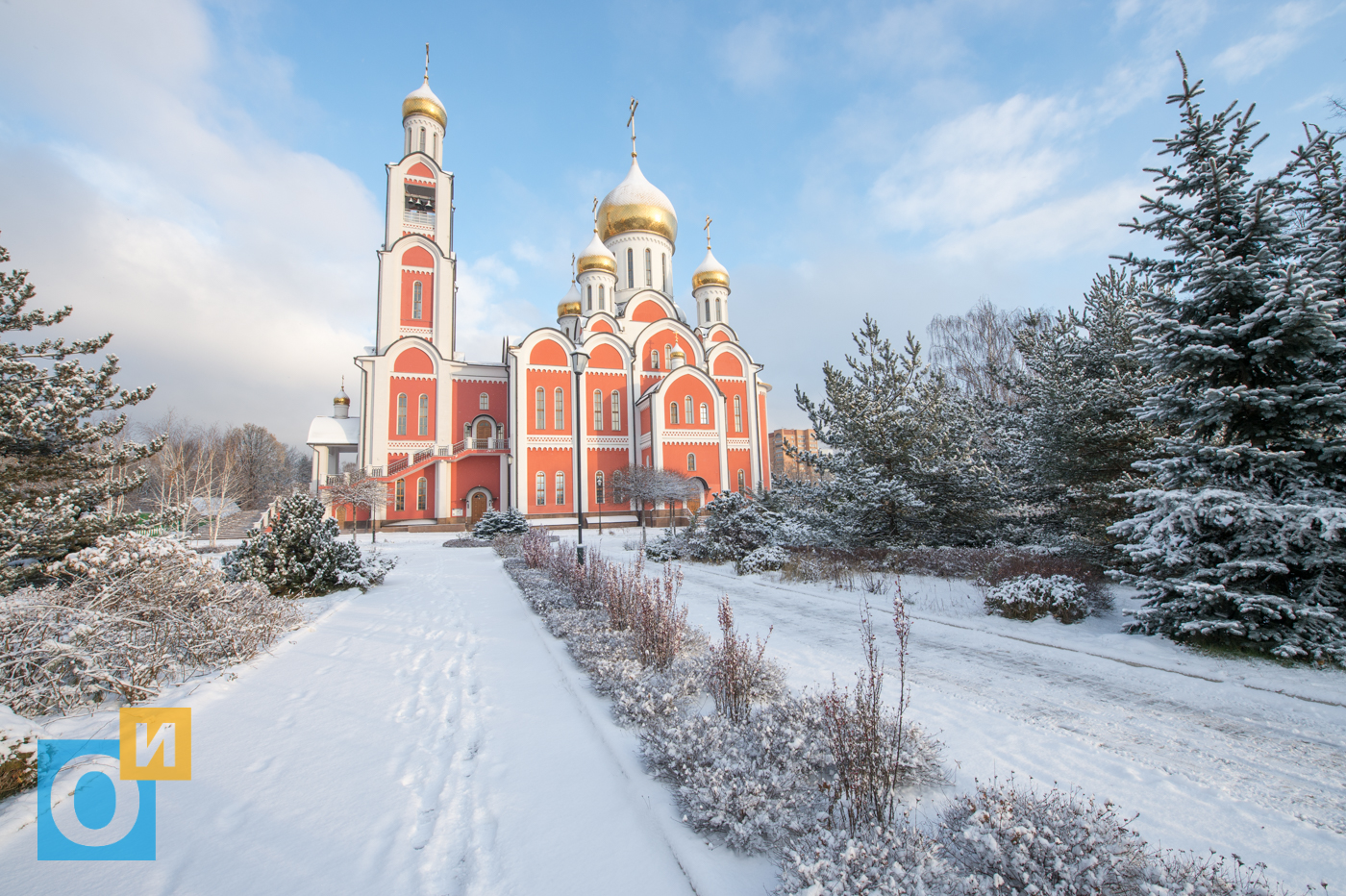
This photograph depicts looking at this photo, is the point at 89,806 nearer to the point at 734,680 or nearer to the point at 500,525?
the point at 734,680

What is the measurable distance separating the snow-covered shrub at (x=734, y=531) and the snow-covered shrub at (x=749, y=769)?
9.04 meters

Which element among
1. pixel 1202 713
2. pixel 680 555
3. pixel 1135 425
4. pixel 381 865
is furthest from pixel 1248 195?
pixel 680 555

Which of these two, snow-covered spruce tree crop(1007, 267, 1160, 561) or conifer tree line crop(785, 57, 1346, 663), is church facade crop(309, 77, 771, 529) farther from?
conifer tree line crop(785, 57, 1346, 663)

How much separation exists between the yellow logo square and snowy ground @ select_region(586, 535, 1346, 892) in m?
4.22

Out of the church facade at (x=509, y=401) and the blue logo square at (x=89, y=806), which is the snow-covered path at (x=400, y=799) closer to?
the blue logo square at (x=89, y=806)

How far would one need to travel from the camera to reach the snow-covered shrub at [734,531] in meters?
13.1

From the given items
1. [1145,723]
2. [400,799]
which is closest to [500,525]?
[400,799]

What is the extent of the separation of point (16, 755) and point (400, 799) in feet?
A: 6.82

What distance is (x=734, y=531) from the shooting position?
13383mm

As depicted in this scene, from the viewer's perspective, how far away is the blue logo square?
8.55 feet

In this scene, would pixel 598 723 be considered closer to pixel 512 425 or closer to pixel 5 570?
pixel 5 570

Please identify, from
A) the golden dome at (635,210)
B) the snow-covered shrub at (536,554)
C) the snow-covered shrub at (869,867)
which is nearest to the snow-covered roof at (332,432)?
the golden dome at (635,210)

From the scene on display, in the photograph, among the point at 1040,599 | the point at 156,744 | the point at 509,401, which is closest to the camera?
the point at 156,744

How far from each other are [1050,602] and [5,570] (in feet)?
43.1
